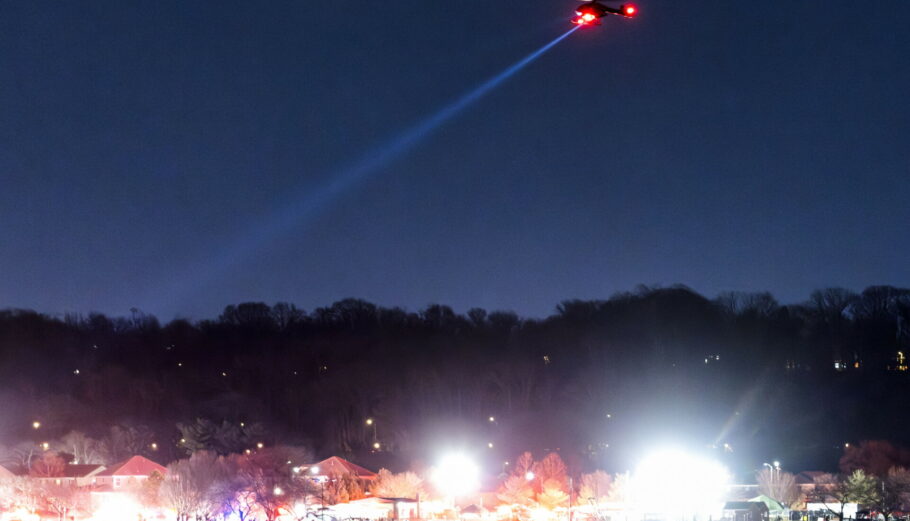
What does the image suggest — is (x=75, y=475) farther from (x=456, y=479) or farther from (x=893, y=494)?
(x=893, y=494)

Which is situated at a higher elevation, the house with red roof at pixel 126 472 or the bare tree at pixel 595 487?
the house with red roof at pixel 126 472

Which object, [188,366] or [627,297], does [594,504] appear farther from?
[188,366]

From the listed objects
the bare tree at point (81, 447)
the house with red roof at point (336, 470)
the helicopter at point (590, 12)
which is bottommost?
the house with red roof at point (336, 470)

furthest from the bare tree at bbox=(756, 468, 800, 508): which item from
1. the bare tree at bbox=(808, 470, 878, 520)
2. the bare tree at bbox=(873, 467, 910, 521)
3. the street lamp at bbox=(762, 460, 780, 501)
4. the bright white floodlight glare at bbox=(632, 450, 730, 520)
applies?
the bare tree at bbox=(873, 467, 910, 521)

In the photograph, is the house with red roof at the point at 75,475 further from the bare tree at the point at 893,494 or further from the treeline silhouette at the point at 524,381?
the bare tree at the point at 893,494

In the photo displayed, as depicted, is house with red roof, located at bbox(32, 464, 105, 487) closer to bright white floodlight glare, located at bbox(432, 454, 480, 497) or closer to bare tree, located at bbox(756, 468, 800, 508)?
bright white floodlight glare, located at bbox(432, 454, 480, 497)

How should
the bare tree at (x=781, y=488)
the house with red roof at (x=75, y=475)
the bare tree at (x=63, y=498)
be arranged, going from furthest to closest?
1. the house with red roof at (x=75, y=475)
2. the bare tree at (x=781, y=488)
3. the bare tree at (x=63, y=498)

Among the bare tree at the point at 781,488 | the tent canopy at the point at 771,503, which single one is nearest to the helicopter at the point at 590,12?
the tent canopy at the point at 771,503
